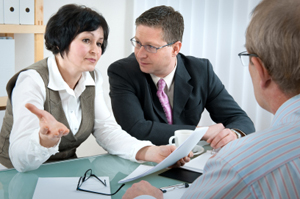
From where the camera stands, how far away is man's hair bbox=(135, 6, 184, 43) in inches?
79.4

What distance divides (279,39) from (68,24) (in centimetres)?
115

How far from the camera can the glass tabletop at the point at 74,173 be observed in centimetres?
114

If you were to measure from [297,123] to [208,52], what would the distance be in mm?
2354

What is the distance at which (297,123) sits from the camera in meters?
0.75

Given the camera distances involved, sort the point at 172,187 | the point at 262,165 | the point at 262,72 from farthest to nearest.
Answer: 1. the point at 172,187
2. the point at 262,72
3. the point at 262,165

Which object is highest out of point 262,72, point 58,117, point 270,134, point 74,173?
point 262,72

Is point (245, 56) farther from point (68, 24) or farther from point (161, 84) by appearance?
point (161, 84)

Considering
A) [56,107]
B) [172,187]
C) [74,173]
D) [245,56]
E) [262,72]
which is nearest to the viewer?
[262,72]

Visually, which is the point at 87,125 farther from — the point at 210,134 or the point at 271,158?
the point at 271,158

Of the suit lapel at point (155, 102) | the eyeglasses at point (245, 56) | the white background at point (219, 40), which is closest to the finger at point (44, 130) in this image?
the eyeglasses at point (245, 56)

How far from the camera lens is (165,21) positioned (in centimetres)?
204

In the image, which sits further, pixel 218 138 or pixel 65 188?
pixel 218 138

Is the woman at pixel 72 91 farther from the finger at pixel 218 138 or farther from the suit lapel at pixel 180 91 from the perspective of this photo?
the suit lapel at pixel 180 91

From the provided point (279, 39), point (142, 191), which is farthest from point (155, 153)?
point (279, 39)
